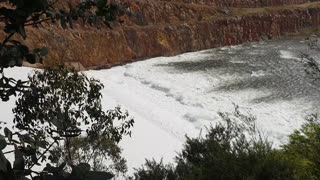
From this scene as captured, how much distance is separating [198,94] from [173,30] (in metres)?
17.6

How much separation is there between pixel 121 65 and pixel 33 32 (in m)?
7.81

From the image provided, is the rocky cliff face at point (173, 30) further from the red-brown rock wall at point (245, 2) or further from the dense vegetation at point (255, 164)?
the dense vegetation at point (255, 164)

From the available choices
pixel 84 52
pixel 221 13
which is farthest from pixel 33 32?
pixel 221 13

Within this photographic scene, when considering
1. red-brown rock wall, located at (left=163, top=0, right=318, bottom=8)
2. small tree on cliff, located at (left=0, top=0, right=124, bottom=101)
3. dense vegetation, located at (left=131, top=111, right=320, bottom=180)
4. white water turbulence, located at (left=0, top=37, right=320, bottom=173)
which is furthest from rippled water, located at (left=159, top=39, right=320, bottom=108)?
small tree on cliff, located at (left=0, top=0, right=124, bottom=101)

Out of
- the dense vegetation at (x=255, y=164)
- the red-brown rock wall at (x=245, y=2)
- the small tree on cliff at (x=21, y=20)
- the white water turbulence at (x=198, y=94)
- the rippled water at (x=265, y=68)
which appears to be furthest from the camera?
the red-brown rock wall at (x=245, y=2)

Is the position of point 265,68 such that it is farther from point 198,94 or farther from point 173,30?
point 173,30

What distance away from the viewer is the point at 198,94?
25.6 m

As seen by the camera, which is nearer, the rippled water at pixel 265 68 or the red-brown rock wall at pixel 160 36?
the rippled water at pixel 265 68

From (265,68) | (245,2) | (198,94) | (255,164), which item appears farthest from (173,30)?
(255,164)

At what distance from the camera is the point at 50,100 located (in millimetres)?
9391

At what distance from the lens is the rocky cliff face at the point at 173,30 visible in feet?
114

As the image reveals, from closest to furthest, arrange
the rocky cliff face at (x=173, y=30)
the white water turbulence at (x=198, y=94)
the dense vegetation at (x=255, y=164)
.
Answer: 1. the dense vegetation at (x=255, y=164)
2. the white water turbulence at (x=198, y=94)
3. the rocky cliff face at (x=173, y=30)

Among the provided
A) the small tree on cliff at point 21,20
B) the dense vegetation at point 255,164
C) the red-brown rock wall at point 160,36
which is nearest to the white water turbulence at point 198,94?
the red-brown rock wall at point 160,36

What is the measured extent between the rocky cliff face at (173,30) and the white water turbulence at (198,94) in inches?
88.7
